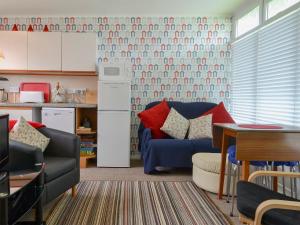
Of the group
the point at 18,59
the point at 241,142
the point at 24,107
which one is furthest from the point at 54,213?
→ the point at 18,59

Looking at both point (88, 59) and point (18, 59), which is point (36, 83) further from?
point (88, 59)

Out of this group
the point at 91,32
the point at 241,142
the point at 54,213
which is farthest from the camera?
the point at 91,32

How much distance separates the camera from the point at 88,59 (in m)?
4.36

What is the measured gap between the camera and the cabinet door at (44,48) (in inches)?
171

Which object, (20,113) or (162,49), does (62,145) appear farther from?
(162,49)

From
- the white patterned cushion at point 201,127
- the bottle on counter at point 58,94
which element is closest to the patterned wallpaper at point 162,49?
the white patterned cushion at point 201,127

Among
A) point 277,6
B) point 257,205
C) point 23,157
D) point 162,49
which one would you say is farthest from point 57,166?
point 277,6

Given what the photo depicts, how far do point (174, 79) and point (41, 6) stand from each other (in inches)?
95.3

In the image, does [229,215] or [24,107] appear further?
[24,107]

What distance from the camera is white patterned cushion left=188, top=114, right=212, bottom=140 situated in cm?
397

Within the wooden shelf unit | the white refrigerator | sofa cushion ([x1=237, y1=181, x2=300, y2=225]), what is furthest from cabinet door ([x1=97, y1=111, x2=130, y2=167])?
sofa cushion ([x1=237, y1=181, x2=300, y2=225])

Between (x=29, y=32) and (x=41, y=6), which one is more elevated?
(x=41, y=6)

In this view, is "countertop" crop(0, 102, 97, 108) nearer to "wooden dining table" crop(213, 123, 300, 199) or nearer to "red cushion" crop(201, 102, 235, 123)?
"red cushion" crop(201, 102, 235, 123)

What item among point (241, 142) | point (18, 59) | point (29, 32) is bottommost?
point (241, 142)
